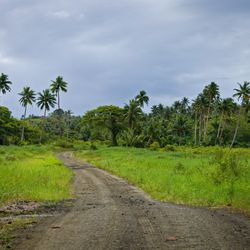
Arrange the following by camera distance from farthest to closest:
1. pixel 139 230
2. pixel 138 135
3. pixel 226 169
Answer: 1. pixel 138 135
2. pixel 226 169
3. pixel 139 230

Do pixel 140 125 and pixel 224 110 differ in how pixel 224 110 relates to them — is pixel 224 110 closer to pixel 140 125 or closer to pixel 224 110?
pixel 224 110

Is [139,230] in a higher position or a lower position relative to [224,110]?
lower

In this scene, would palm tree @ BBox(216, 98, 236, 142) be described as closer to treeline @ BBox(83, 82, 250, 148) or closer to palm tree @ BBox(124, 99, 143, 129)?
treeline @ BBox(83, 82, 250, 148)

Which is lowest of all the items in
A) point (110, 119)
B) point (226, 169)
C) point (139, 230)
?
point (139, 230)

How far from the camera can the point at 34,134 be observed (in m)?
120

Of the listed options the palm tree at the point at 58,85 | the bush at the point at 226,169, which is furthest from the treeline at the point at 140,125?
the bush at the point at 226,169

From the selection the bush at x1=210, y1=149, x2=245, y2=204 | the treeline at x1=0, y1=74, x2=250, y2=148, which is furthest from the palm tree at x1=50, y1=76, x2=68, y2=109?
the bush at x1=210, y1=149, x2=245, y2=204

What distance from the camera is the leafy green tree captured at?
10069cm

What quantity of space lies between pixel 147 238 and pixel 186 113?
15009 centimetres

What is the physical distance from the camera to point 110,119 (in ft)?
331

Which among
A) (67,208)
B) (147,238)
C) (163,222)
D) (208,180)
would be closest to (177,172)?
(208,180)

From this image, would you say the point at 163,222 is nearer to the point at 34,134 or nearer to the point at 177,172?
the point at 177,172

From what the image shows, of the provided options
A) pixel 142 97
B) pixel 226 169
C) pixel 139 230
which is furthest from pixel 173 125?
pixel 139 230

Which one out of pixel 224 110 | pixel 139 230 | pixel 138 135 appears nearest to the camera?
pixel 139 230
